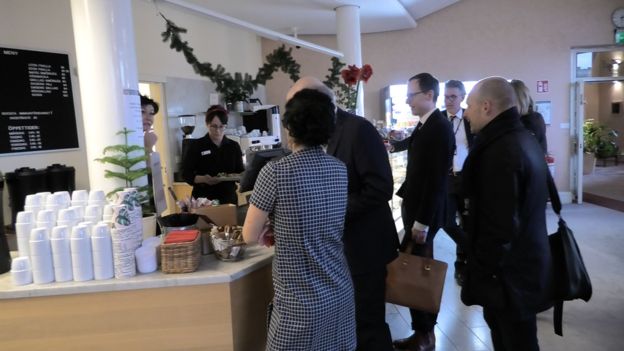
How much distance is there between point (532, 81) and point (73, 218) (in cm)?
787

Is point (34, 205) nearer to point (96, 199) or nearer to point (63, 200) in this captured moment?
point (63, 200)

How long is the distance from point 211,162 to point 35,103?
6.25 feet

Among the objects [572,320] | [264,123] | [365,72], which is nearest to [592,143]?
[264,123]

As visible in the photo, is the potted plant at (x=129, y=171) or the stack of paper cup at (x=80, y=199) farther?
the potted plant at (x=129, y=171)

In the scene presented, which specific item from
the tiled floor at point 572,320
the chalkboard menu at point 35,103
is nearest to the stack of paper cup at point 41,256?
the tiled floor at point 572,320

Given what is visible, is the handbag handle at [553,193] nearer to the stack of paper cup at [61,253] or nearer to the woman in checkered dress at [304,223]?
the woman in checkered dress at [304,223]

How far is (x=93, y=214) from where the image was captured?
74.6 inches

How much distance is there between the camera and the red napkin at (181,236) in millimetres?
1850

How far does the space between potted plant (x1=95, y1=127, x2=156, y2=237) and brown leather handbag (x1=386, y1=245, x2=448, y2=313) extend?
1267 mm

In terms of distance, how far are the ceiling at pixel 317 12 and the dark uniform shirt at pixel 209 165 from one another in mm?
2670

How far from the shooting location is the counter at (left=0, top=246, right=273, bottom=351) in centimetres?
179

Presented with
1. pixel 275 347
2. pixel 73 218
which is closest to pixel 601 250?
pixel 275 347

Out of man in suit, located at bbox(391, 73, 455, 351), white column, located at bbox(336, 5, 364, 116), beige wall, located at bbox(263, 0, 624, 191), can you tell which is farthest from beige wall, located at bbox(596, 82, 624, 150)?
man in suit, located at bbox(391, 73, 455, 351)

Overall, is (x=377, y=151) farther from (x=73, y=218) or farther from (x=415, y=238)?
(x=73, y=218)
